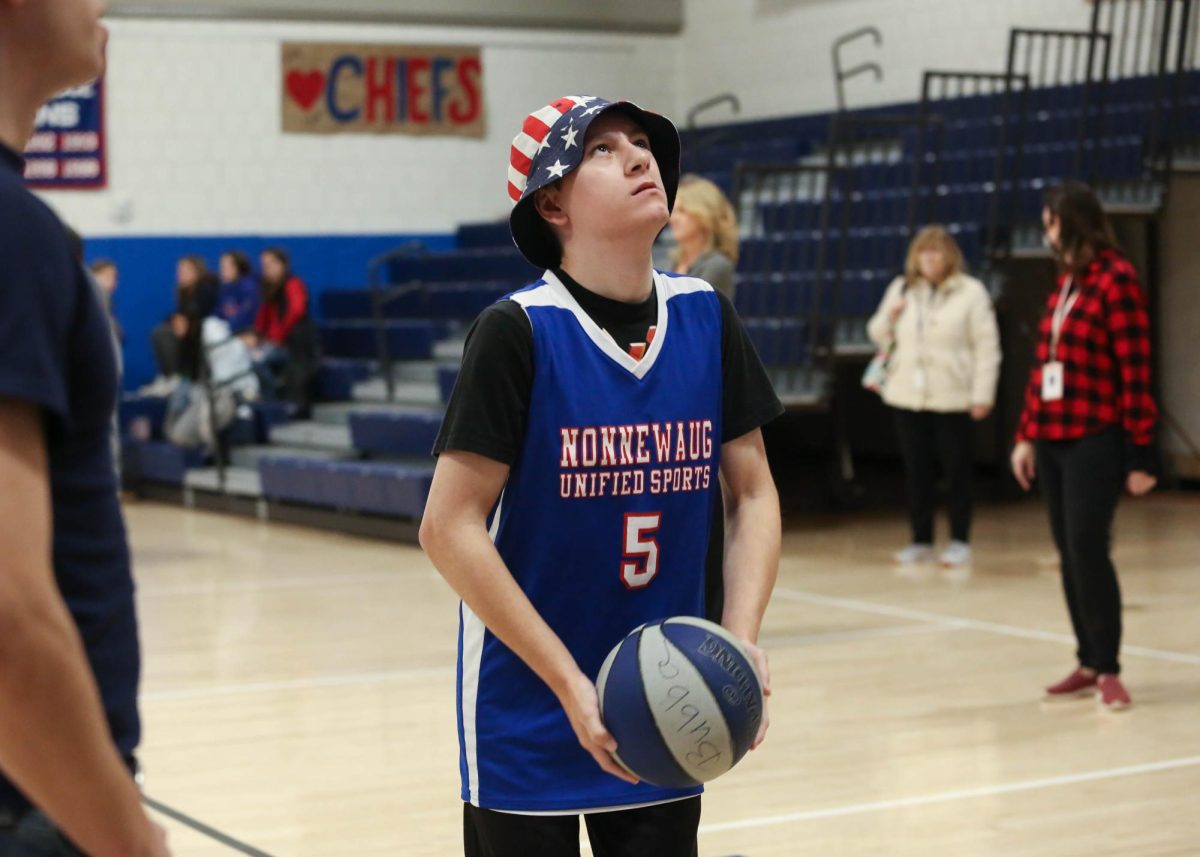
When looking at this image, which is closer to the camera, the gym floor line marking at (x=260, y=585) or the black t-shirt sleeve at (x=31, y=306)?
the black t-shirt sleeve at (x=31, y=306)

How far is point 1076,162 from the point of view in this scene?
34.3ft

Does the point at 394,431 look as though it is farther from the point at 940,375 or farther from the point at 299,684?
the point at 299,684

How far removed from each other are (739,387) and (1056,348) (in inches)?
131

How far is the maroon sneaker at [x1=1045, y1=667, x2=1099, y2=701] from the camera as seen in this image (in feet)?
18.8

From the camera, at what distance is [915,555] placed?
9008mm

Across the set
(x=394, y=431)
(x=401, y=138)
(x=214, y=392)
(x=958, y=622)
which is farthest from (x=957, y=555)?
(x=401, y=138)

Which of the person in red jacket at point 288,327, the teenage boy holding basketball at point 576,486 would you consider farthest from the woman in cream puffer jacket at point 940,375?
the teenage boy holding basketball at point 576,486

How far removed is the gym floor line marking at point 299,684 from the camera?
6.14m

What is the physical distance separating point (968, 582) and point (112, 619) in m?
7.14

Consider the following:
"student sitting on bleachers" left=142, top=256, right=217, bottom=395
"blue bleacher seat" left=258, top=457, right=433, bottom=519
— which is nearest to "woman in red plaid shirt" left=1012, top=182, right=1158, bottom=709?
"blue bleacher seat" left=258, top=457, right=433, bottom=519

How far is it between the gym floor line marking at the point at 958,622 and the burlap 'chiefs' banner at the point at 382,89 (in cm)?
781

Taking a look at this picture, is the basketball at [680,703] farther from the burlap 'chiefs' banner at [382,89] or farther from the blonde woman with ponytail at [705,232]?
the burlap 'chiefs' banner at [382,89]

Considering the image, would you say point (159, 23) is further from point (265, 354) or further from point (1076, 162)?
point (1076, 162)

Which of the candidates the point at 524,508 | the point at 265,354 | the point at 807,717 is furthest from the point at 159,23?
the point at 524,508
